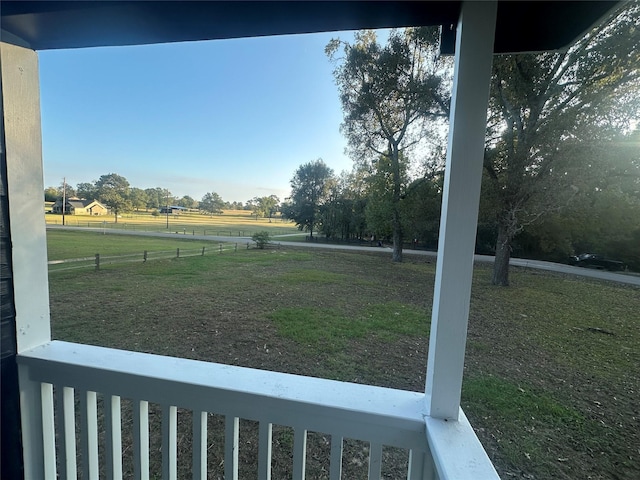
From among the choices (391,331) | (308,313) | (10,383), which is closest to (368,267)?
(391,331)

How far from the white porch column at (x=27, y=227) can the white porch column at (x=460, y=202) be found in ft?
3.43

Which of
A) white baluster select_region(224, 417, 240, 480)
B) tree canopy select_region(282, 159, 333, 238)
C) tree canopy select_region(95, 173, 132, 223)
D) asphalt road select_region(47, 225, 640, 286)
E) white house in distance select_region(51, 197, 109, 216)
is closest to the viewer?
white baluster select_region(224, 417, 240, 480)

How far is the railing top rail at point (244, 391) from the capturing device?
0.53 metres

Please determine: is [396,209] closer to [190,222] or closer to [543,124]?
[543,124]

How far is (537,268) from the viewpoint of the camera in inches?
53.8

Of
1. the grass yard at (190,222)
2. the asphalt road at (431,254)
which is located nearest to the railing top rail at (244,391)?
the asphalt road at (431,254)

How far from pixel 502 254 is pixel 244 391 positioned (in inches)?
53.4

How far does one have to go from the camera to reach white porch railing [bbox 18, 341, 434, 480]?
0.54m

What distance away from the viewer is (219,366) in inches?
27.1

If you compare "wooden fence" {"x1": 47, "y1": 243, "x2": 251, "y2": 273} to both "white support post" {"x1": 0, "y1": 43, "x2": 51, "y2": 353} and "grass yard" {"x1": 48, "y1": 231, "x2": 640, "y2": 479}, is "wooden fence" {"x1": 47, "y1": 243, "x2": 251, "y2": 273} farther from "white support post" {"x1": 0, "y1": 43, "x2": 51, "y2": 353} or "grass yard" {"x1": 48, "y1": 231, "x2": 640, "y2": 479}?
"white support post" {"x1": 0, "y1": 43, "x2": 51, "y2": 353}

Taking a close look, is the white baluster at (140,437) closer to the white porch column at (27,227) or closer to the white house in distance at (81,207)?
the white porch column at (27,227)

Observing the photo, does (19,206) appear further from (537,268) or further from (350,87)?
(537,268)

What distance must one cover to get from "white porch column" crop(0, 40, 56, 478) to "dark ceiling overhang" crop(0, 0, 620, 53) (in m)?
0.10

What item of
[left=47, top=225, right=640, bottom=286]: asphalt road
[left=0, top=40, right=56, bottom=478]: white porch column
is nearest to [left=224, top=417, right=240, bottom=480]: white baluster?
[left=0, top=40, right=56, bottom=478]: white porch column
